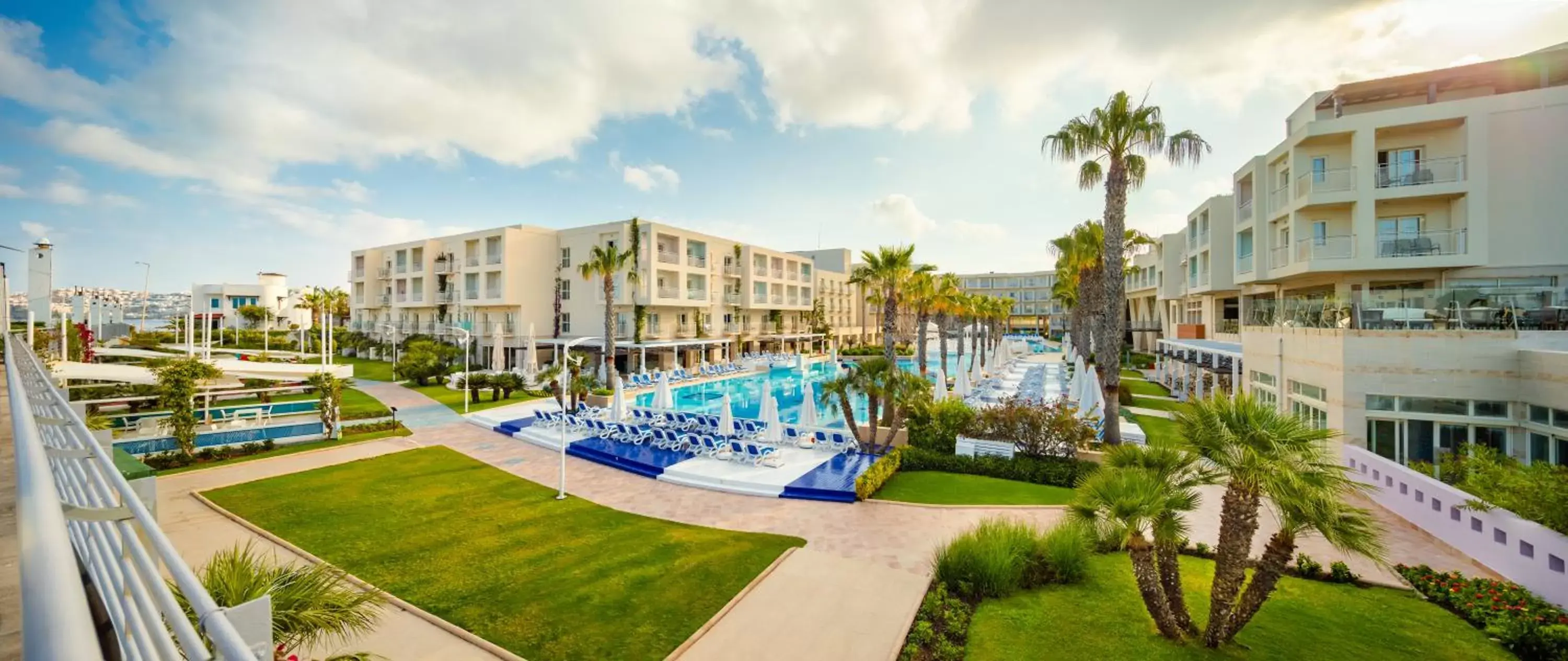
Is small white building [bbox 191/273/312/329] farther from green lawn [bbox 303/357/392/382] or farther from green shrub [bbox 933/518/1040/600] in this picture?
green shrub [bbox 933/518/1040/600]

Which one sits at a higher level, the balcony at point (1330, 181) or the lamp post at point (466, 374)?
the balcony at point (1330, 181)

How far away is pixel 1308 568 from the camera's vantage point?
9.12m

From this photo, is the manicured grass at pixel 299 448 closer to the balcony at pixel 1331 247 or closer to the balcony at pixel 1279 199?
the balcony at pixel 1331 247

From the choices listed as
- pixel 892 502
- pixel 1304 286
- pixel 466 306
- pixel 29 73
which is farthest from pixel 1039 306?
pixel 29 73

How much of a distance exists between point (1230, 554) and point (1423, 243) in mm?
20619

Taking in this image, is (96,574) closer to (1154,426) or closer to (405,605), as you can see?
(405,605)

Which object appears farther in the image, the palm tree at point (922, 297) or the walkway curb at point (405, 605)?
the palm tree at point (922, 297)

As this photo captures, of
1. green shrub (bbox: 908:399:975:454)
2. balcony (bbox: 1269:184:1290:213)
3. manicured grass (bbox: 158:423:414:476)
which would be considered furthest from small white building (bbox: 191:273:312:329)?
balcony (bbox: 1269:184:1290:213)

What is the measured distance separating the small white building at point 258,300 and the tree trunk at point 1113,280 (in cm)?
3642

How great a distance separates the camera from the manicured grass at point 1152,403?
25.4m

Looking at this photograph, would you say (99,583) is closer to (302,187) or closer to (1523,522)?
(1523,522)

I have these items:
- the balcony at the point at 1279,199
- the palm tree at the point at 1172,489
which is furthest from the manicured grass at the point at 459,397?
the balcony at the point at 1279,199

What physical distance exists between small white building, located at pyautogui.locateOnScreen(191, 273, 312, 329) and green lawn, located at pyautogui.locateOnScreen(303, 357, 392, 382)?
3971 mm

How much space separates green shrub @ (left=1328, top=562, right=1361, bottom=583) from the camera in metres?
8.85
